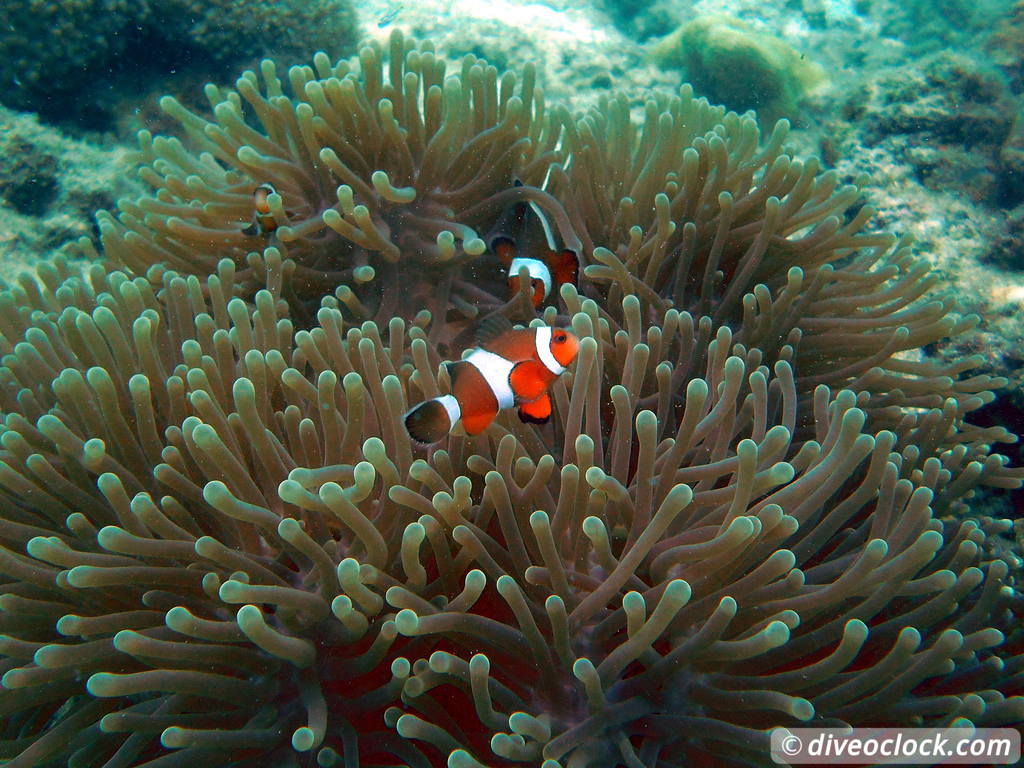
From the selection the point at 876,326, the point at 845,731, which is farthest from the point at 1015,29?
the point at 845,731

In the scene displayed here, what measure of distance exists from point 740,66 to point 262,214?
631 cm

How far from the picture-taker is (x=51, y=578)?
1438mm

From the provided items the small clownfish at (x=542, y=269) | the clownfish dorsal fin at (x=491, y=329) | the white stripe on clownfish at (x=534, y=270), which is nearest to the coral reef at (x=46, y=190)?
the small clownfish at (x=542, y=269)

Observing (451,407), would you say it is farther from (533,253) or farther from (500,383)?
(533,253)

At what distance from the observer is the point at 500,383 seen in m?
1.42

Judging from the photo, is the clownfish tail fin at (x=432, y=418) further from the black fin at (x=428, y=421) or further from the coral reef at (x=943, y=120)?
the coral reef at (x=943, y=120)

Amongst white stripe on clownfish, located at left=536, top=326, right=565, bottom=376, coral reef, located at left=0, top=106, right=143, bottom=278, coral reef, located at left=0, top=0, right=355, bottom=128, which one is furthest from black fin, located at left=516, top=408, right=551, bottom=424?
coral reef, located at left=0, top=0, right=355, bottom=128

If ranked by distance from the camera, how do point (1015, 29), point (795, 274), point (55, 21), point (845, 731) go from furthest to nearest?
point (1015, 29) → point (55, 21) → point (795, 274) → point (845, 731)

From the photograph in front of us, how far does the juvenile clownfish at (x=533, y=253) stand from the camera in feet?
6.66

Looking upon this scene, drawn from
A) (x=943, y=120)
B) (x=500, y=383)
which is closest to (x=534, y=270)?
(x=500, y=383)

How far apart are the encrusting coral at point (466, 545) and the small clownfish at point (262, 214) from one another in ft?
0.38

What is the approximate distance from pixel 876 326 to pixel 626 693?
1.50m

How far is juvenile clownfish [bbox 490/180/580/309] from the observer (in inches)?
80.0

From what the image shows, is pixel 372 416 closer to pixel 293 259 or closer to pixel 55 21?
pixel 293 259
